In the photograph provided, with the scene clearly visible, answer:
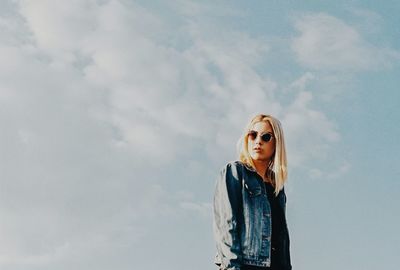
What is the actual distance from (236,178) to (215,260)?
842mm

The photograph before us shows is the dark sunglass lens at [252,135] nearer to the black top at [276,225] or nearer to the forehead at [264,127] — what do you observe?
the forehead at [264,127]

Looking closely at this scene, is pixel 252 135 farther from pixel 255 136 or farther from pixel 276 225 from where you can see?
pixel 276 225

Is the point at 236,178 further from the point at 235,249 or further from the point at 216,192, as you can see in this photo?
the point at 235,249

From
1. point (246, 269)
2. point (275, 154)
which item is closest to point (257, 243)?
point (246, 269)

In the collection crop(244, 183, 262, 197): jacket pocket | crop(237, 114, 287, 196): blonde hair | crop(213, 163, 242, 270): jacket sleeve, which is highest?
crop(237, 114, 287, 196): blonde hair

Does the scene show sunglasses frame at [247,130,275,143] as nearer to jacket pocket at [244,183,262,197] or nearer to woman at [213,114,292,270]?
woman at [213,114,292,270]

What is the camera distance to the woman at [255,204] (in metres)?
7.89

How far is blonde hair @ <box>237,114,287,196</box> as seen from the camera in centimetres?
845

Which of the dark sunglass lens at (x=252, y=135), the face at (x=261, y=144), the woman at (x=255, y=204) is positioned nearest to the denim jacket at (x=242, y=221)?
the woman at (x=255, y=204)

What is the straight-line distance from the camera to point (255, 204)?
8195mm

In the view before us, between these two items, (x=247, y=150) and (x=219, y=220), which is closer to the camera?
(x=219, y=220)

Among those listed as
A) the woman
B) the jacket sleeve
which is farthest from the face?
the jacket sleeve

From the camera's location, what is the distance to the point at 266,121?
8516 millimetres

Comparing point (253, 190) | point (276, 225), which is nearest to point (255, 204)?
point (253, 190)
